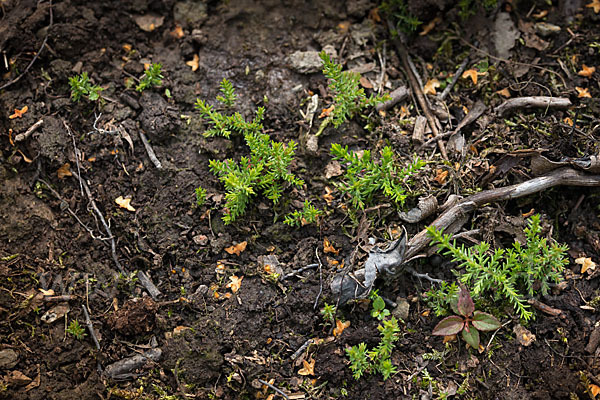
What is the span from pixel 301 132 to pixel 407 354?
166 centimetres

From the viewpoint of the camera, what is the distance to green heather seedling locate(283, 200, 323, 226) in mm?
3193

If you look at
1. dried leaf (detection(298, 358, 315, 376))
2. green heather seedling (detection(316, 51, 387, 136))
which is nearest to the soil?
dried leaf (detection(298, 358, 315, 376))

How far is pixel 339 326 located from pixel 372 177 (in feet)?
3.18

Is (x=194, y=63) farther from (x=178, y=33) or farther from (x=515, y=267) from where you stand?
(x=515, y=267)

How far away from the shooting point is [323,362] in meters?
2.97

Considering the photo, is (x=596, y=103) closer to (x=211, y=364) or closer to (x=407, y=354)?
(x=407, y=354)

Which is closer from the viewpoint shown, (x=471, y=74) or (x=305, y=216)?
(x=305, y=216)

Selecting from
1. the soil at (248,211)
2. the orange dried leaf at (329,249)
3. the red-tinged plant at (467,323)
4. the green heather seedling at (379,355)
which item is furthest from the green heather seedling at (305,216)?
the red-tinged plant at (467,323)

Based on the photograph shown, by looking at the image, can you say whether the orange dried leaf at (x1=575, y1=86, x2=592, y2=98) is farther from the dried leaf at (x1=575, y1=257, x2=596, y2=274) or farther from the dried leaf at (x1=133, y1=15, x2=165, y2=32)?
the dried leaf at (x1=133, y1=15, x2=165, y2=32)

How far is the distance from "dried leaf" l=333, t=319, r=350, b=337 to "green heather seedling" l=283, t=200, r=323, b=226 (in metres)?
0.67

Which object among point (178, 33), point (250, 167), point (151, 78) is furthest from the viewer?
point (178, 33)

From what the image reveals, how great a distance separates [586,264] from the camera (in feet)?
10.4

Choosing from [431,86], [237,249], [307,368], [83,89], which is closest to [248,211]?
[237,249]

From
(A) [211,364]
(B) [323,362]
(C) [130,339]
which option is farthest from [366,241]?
(C) [130,339]
